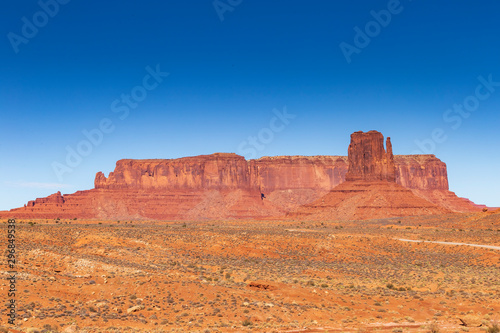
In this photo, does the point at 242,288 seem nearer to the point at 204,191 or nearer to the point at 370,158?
the point at 370,158

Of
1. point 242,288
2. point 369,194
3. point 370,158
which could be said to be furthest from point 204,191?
point 242,288

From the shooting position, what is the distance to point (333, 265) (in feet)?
115

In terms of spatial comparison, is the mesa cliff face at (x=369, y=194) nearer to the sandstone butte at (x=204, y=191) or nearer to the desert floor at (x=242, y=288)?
the sandstone butte at (x=204, y=191)

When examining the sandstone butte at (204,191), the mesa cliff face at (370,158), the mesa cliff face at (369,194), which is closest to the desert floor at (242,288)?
the mesa cliff face at (369,194)

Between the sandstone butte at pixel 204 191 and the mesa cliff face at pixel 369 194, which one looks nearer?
the mesa cliff face at pixel 369 194

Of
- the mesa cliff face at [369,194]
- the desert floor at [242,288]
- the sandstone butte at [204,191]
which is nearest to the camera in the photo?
the desert floor at [242,288]

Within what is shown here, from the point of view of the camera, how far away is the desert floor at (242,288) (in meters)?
17.6

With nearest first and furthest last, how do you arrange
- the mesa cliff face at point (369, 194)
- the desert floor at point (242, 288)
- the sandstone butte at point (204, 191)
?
1. the desert floor at point (242, 288)
2. the mesa cliff face at point (369, 194)
3. the sandstone butte at point (204, 191)

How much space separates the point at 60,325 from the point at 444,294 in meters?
17.6

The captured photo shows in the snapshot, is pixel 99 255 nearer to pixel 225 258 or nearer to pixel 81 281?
pixel 225 258

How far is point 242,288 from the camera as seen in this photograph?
76.9 ft

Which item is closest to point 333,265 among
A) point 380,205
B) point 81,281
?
point 81,281

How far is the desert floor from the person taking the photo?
17.6m

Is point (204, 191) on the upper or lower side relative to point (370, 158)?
lower
